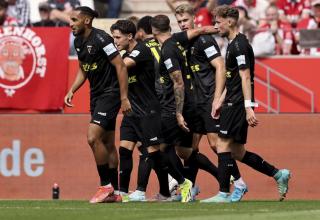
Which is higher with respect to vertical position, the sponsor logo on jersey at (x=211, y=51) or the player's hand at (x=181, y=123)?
the sponsor logo on jersey at (x=211, y=51)

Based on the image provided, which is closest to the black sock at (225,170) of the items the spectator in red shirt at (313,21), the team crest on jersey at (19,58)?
the team crest on jersey at (19,58)

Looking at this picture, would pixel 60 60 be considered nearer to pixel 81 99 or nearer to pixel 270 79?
pixel 81 99

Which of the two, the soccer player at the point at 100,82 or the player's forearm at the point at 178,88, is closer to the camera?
the soccer player at the point at 100,82

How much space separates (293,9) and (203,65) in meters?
6.27

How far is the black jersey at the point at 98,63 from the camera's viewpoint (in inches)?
566

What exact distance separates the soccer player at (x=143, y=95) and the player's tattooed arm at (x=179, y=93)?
29 cm

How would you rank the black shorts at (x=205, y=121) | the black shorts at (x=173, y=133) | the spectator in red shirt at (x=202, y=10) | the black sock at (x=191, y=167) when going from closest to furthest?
the black shorts at (x=173, y=133), the black shorts at (x=205, y=121), the black sock at (x=191, y=167), the spectator in red shirt at (x=202, y=10)

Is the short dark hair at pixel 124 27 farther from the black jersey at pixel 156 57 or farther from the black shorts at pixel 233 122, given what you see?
the black shorts at pixel 233 122

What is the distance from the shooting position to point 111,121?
47.3 feet

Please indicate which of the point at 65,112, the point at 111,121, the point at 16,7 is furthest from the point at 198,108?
the point at 16,7

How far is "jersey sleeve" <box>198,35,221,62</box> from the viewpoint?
15.1 metres

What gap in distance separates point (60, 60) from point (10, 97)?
0.97 metres

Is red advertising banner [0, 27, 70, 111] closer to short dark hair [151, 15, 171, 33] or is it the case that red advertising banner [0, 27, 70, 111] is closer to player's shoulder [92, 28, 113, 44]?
short dark hair [151, 15, 171, 33]

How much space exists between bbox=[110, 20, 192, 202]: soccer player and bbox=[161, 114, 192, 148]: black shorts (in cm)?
30
